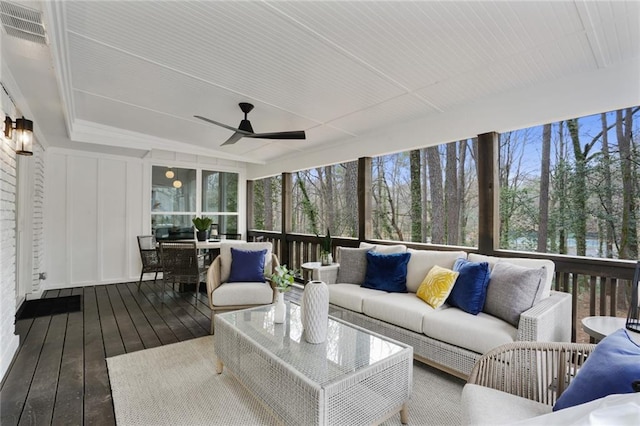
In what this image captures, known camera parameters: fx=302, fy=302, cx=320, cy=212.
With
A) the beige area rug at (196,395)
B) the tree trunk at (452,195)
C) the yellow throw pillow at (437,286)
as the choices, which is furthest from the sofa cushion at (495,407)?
the tree trunk at (452,195)

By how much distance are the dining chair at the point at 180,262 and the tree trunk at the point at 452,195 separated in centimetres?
400

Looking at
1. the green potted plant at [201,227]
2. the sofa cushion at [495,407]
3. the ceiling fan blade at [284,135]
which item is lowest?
the sofa cushion at [495,407]

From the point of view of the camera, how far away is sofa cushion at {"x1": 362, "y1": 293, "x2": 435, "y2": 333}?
2.54 metres

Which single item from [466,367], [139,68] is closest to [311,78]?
[139,68]

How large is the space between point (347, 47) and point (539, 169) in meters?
3.01

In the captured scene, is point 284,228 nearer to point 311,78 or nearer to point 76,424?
point 311,78

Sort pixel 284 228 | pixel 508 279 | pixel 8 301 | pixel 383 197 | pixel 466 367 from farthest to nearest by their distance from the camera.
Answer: pixel 284 228 < pixel 383 197 < pixel 8 301 < pixel 508 279 < pixel 466 367

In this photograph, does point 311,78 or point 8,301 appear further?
point 311,78

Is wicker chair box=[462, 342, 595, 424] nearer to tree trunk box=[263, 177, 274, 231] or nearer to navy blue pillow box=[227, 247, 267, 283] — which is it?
navy blue pillow box=[227, 247, 267, 283]

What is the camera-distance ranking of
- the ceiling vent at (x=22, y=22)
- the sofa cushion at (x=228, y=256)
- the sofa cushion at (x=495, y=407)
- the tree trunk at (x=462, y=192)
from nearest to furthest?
the sofa cushion at (x=495, y=407) < the ceiling vent at (x=22, y=22) < the sofa cushion at (x=228, y=256) < the tree trunk at (x=462, y=192)

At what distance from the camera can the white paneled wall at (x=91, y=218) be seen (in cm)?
513

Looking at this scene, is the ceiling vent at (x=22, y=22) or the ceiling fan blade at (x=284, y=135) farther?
the ceiling fan blade at (x=284, y=135)

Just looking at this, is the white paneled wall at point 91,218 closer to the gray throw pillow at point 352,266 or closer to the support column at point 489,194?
the gray throw pillow at point 352,266

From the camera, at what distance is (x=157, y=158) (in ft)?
19.7
